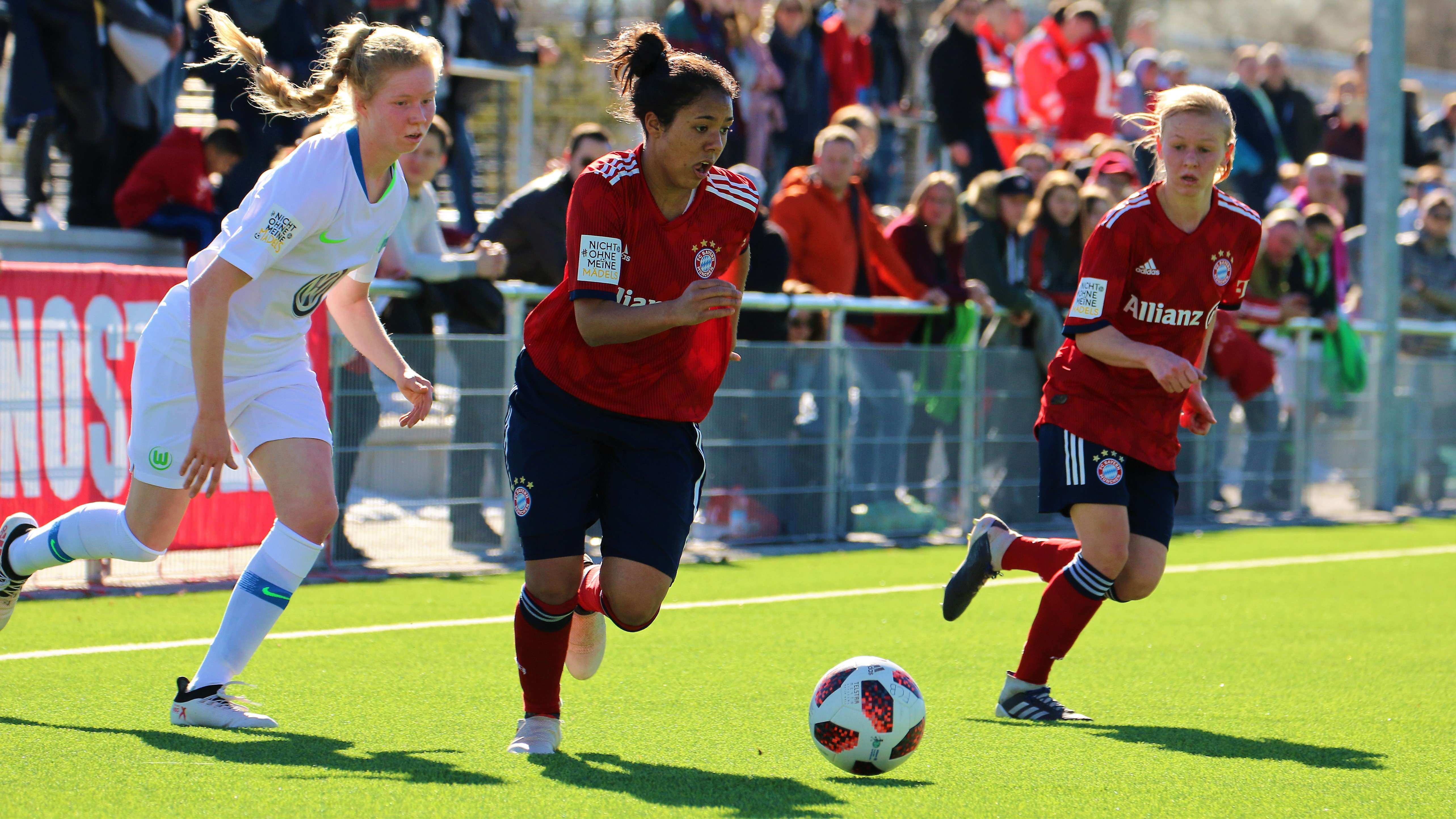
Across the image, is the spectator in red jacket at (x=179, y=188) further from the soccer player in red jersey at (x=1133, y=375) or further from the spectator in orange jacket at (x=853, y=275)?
the soccer player in red jersey at (x=1133, y=375)

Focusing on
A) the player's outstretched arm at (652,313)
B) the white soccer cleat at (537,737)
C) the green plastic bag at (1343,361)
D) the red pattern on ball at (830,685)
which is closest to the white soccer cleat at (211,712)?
the white soccer cleat at (537,737)

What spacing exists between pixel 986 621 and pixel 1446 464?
8.06 metres

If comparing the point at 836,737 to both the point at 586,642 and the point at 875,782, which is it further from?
the point at 586,642

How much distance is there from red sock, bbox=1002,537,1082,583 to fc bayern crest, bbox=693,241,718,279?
1.86 meters

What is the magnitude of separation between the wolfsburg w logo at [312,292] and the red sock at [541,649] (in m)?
1.11

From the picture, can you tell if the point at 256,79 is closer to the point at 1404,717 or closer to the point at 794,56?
the point at 1404,717

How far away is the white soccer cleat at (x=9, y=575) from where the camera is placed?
202 inches

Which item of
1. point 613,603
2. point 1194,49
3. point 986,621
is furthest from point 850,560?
point 1194,49

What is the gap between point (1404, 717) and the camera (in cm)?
536

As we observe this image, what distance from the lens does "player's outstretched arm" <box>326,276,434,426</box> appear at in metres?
4.99

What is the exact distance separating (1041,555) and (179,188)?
224 inches

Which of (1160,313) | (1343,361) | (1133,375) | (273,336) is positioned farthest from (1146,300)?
(1343,361)

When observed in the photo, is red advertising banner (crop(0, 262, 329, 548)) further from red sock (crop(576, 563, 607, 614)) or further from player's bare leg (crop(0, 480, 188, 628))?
red sock (crop(576, 563, 607, 614))

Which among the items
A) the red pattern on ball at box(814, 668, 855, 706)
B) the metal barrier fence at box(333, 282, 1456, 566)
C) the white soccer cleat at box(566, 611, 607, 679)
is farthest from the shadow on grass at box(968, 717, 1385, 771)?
the metal barrier fence at box(333, 282, 1456, 566)
